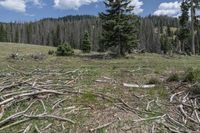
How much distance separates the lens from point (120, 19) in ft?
82.4

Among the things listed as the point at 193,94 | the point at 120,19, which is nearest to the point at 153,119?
the point at 193,94

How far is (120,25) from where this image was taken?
24734mm

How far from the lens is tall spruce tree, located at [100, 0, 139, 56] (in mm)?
24938

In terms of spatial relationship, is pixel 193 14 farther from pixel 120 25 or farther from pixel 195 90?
pixel 195 90

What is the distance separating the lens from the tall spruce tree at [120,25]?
2494cm

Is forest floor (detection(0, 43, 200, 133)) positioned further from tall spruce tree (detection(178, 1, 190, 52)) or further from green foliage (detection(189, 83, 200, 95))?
tall spruce tree (detection(178, 1, 190, 52))

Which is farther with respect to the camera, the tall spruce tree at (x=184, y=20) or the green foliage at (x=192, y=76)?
the tall spruce tree at (x=184, y=20)

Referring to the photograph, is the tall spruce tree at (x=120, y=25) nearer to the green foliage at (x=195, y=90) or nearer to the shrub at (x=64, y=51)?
the shrub at (x=64, y=51)

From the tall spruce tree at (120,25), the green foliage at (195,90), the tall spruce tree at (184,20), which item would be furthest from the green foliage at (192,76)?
the tall spruce tree at (184,20)

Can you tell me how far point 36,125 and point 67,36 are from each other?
10129 centimetres

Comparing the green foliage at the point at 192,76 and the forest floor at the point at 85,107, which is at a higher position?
the green foliage at the point at 192,76

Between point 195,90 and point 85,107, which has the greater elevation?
point 195,90

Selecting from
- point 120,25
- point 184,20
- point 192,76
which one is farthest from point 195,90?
point 184,20

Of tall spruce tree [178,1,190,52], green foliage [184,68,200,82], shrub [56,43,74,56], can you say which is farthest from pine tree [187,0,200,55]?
green foliage [184,68,200,82]
